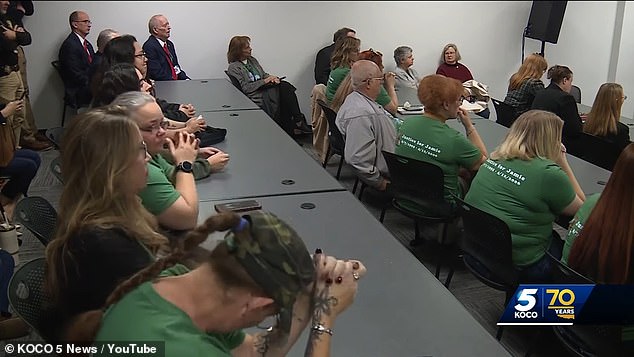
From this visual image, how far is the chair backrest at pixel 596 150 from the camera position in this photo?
3.73 metres

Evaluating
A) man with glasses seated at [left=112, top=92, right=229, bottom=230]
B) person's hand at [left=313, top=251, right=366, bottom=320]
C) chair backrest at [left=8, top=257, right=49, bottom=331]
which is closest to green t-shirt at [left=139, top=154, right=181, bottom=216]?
man with glasses seated at [left=112, top=92, right=229, bottom=230]

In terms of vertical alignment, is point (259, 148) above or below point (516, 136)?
below

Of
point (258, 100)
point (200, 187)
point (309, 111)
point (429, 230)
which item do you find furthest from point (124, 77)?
point (309, 111)

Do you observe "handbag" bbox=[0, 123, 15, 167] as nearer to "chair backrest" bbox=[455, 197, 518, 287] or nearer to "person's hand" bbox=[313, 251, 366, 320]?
"chair backrest" bbox=[455, 197, 518, 287]

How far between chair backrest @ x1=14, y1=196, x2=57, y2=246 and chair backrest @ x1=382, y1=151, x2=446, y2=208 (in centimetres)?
165

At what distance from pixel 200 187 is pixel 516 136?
4.41ft

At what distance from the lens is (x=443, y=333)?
1473mm

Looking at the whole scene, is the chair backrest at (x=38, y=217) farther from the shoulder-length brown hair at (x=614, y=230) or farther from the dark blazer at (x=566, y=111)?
the dark blazer at (x=566, y=111)

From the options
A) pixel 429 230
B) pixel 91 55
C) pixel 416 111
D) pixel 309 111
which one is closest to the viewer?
pixel 429 230

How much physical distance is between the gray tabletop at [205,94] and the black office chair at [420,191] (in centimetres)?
123

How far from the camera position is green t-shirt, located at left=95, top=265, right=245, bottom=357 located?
960mm

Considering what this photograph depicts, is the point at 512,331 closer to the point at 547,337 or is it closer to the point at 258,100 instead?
the point at 547,337

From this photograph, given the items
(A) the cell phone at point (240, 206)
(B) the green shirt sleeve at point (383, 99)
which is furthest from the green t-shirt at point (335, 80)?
(A) the cell phone at point (240, 206)

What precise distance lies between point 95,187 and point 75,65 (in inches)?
166
